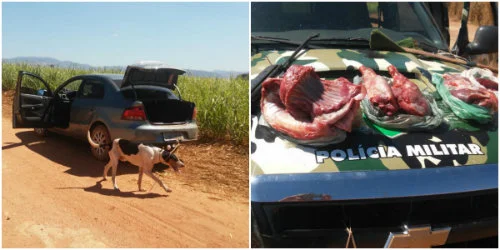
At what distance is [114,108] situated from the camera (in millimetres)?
5000

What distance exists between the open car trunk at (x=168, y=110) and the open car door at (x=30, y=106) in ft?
4.12

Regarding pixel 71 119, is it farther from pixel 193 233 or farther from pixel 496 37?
pixel 496 37

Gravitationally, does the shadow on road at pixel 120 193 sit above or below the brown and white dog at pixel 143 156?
below

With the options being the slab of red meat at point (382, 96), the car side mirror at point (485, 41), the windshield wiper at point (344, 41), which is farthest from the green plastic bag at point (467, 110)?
the car side mirror at point (485, 41)

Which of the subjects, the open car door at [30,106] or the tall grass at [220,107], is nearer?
the open car door at [30,106]

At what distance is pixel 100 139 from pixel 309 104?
131 inches

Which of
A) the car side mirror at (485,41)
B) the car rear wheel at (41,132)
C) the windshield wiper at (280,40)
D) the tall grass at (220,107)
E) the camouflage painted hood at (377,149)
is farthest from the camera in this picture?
the tall grass at (220,107)

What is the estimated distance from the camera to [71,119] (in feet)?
17.8

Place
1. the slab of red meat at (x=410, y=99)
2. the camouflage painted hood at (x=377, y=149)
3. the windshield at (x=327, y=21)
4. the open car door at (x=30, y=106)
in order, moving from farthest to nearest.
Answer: the open car door at (x=30, y=106) < the windshield at (x=327, y=21) < the slab of red meat at (x=410, y=99) < the camouflage painted hood at (x=377, y=149)

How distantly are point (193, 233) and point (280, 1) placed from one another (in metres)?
1.81

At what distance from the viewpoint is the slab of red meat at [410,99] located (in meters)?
2.45

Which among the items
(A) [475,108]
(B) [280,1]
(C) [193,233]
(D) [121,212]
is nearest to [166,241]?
(C) [193,233]

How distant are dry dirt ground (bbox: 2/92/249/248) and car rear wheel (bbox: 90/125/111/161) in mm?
77

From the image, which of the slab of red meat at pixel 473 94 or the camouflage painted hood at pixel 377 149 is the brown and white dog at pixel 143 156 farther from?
the slab of red meat at pixel 473 94
